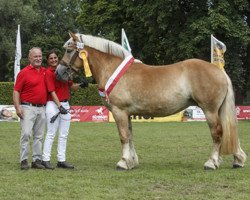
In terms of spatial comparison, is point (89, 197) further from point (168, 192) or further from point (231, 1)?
point (231, 1)

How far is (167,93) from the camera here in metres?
9.02

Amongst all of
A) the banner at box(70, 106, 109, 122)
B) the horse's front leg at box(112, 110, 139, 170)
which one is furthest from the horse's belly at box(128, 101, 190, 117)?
the banner at box(70, 106, 109, 122)

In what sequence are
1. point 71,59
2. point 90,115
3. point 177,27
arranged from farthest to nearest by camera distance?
point 177,27 → point 90,115 → point 71,59

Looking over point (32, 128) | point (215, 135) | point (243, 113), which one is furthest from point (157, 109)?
point (243, 113)

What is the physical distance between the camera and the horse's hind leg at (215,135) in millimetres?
9070

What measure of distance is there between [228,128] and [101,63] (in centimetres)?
280

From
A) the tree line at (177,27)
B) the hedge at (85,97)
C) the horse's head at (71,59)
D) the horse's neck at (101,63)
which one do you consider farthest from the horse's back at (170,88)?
the hedge at (85,97)

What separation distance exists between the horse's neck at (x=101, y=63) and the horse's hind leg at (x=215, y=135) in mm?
2086

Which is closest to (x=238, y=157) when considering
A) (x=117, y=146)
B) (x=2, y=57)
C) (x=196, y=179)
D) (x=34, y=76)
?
(x=196, y=179)

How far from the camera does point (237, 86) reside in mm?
35812

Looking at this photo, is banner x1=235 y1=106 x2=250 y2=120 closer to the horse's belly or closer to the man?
the horse's belly

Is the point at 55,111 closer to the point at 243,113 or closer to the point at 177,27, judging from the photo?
the point at 243,113

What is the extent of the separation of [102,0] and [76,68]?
99.9 feet

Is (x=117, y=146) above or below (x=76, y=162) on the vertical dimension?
below
